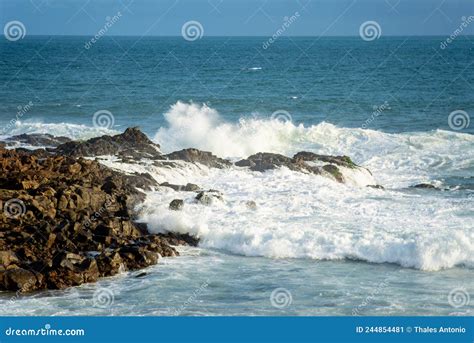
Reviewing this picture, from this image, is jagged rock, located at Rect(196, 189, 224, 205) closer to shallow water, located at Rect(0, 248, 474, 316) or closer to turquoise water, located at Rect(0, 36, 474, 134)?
shallow water, located at Rect(0, 248, 474, 316)

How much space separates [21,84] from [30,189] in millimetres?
47782

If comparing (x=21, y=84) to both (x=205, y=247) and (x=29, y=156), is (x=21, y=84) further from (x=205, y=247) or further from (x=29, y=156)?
(x=205, y=247)

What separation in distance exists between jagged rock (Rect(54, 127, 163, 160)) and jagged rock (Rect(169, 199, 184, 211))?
5.67 metres

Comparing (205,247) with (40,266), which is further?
(205,247)

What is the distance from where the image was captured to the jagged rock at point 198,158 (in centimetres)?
2811

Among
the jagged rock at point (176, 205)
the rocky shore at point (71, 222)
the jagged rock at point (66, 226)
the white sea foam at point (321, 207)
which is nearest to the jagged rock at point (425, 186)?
the white sea foam at point (321, 207)

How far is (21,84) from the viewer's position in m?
66.1

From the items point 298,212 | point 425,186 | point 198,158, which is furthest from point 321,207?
point 425,186

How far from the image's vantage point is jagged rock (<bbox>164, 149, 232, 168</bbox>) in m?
28.1

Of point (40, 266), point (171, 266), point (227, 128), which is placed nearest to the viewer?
point (40, 266)

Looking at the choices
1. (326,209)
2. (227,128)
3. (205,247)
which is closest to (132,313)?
(205,247)

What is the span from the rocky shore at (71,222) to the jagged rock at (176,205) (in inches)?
1.2

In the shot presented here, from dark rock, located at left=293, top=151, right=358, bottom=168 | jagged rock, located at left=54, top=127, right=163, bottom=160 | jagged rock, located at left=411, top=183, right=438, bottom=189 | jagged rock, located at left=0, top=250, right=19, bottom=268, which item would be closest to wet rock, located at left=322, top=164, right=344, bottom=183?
dark rock, located at left=293, top=151, right=358, bottom=168

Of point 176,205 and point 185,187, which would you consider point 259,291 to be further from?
point 185,187
